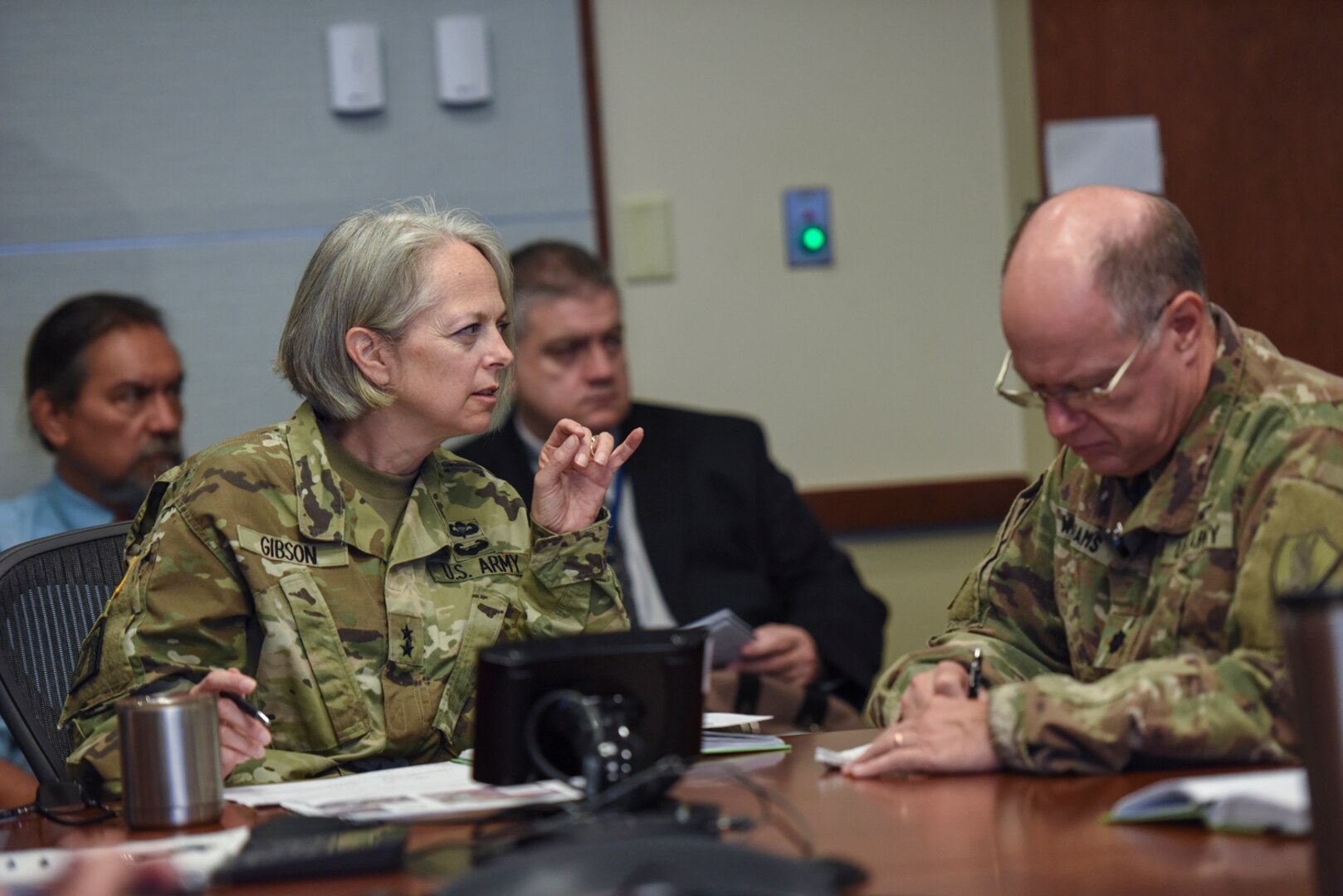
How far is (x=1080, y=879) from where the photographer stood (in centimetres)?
102

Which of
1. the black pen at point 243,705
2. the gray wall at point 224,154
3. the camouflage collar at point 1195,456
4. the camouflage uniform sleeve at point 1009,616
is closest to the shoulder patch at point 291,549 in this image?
the black pen at point 243,705

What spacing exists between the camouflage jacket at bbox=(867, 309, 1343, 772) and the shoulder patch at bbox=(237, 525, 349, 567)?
68 cm

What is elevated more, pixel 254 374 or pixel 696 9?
pixel 696 9

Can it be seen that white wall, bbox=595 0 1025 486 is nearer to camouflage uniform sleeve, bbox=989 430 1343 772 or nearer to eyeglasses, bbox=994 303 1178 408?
eyeglasses, bbox=994 303 1178 408

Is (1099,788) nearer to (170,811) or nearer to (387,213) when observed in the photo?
(170,811)

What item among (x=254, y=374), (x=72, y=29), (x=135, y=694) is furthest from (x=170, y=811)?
(x=72, y=29)

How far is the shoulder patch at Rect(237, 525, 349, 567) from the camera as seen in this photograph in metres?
1.82

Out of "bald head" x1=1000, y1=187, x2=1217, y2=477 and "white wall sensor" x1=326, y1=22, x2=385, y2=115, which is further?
"white wall sensor" x1=326, y1=22, x2=385, y2=115

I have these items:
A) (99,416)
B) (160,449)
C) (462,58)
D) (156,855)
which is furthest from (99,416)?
(156,855)

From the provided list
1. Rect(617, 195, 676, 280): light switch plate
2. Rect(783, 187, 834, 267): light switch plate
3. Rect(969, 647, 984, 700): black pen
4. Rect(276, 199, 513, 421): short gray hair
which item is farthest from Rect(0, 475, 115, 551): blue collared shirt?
Rect(969, 647, 984, 700): black pen

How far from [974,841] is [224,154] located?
2.57 meters

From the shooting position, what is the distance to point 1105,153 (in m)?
3.38

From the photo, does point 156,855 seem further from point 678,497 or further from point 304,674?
point 678,497

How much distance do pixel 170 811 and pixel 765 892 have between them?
0.72m
